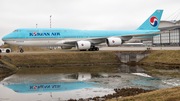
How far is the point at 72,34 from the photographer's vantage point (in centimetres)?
2806

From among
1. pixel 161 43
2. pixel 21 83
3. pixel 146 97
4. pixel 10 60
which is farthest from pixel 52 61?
pixel 161 43

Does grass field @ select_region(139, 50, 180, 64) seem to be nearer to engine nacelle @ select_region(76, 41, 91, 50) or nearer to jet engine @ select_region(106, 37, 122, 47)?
jet engine @ select_region(106, 37, 122, 47)

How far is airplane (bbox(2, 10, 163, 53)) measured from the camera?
25812mm

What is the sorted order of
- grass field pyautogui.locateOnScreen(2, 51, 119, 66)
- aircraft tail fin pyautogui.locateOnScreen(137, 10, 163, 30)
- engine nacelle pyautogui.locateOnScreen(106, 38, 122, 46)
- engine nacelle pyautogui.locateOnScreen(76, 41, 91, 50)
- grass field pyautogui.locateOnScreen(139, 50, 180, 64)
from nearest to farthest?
grass field pyautogui.locateOnScreen(2, 51, 119, 66) → grass field pyautogui.locateOnScreen(139, 50, 180, 64) → engine nacelle pyautogui.locateOnScreen(76, 41, 91, 50) → engine nacelle pyautogui.locateOnScreen(106, 38, 122, 46) → aircraft tail fin pyautogui.locateOnScreen(137, 10, 163, 30)

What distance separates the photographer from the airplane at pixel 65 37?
2581 cm

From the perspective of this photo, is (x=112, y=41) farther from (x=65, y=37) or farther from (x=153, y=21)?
(x=153, y=21)

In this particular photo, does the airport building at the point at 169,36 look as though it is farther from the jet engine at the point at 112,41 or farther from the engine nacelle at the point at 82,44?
the engine nacelle at the point at 82,44

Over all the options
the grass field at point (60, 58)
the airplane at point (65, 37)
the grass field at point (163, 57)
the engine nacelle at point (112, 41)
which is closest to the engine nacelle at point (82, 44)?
the airplane at point (65, 37)

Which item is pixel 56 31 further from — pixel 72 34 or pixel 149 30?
pixel 149 30

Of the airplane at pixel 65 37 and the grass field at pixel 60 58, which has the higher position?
the airplane at pixel 65 37

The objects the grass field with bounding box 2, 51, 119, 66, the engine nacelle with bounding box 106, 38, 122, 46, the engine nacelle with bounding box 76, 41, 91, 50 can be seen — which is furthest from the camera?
the engine nacelle with bounding box 106, 38, 122, 46

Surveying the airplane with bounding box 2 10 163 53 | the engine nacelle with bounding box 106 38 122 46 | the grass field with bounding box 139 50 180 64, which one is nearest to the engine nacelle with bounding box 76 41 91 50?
the airplane with bounding box 2 10 163 53

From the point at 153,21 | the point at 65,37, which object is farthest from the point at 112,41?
the point at 153,21

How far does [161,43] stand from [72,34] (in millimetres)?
49751
